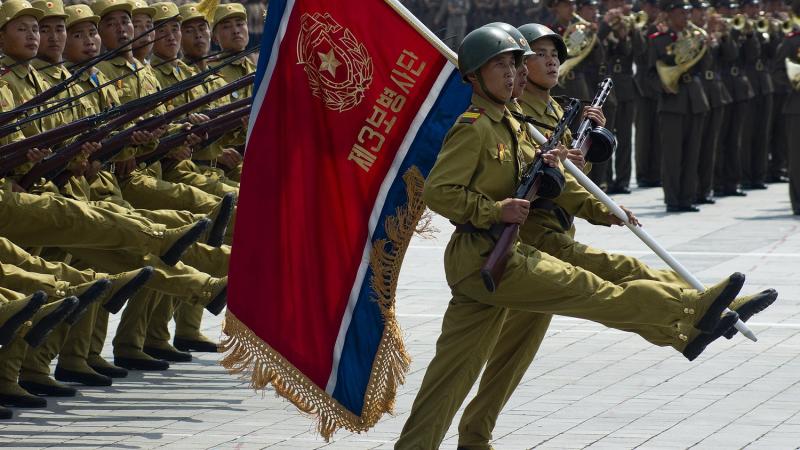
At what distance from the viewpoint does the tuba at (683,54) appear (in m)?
19.4

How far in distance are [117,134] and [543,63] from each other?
3337 mm

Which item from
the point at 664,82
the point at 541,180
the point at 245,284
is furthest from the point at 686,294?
the point at 664,82

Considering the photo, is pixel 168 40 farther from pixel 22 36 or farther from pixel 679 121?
pixel 679 121

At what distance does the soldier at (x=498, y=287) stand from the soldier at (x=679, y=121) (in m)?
12.1

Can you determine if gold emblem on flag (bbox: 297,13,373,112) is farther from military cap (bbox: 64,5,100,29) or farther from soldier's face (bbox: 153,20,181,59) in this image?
soldier's face (bbox: 153,20,181,59)

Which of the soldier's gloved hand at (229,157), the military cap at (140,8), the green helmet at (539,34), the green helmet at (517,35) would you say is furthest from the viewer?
the soldier's gloved hand at (229,157)

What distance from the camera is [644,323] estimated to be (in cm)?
726

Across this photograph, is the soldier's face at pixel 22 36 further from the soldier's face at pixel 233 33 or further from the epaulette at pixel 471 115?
the epaulette at pixel 471 115

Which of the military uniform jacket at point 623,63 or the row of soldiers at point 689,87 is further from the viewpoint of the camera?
the military uniform jacket at point 623,63

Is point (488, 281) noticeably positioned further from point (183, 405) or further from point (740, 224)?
point (740, 224)

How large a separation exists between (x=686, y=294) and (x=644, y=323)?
204 millimetres

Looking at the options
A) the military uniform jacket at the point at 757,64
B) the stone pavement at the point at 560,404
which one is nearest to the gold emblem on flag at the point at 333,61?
the stone pavement at the point at 560,404

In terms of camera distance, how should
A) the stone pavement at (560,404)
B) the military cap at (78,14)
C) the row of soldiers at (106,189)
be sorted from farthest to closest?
the military cap at (78,14) < the row of soldiers at (106,189) < the stone pavement at (560,404)

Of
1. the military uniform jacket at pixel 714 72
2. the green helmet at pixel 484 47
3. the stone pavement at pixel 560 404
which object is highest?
the green helmet at pixel 484 47
